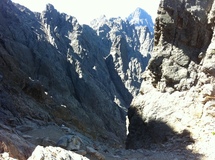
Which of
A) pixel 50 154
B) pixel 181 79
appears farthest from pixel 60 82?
pixel 50 154

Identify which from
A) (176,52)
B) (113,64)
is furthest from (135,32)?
(176,52)

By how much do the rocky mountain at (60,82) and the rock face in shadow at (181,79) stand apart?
5188 mm

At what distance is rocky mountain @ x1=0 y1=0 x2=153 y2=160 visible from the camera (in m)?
14.6

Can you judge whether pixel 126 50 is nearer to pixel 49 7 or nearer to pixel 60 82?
pixel 49 7

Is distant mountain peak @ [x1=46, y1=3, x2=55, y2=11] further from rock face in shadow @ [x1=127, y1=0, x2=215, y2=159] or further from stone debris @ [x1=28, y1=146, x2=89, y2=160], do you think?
stone debris @ [x1=28, y1=146, x2=89, y2=160]

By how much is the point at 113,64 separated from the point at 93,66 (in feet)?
49.0

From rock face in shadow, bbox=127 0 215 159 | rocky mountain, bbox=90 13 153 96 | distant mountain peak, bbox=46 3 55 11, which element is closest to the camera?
rock face in shadow, bbox=127 0 215 159

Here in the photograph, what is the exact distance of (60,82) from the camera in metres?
69.1

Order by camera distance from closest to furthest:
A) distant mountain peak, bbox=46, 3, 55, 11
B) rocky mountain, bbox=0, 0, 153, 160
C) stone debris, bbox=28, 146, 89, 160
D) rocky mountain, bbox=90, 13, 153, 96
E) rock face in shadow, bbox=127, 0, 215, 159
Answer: stone debris, bbox=28, 146, 89, 160
rocky mountain, bbox=0, 0, 153, 160
rock face in shadow, bbox=127, 0, 215, 159
rocky mountain, bbox=90, 13, 153, 96
distant mountain peak, bbox=46, 3, 55, 11

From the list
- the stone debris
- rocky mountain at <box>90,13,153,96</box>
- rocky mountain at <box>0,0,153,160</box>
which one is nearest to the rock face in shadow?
rocky mountain at <box>0,0,153,160</box>

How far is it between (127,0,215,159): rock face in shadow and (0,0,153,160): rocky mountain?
5188 mm

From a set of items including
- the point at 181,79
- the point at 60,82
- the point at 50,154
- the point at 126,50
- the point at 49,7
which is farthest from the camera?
the point at 126,50

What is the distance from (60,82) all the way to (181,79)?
52.6 meters

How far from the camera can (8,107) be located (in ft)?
57.2
